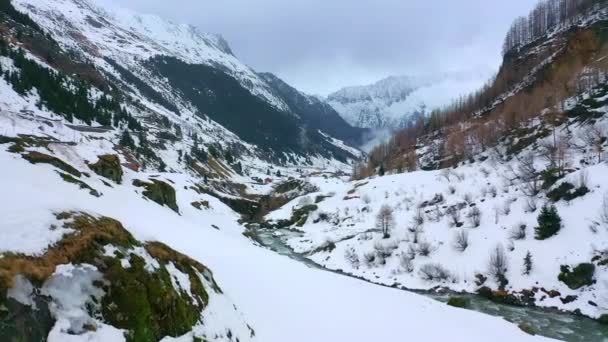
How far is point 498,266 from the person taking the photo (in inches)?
1384

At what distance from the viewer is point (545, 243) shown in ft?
115

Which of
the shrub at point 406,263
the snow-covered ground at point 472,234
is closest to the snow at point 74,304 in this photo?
the snow-covered ground at point 472,234

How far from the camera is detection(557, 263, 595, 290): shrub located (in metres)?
29.8

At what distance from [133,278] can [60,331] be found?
74.5 inches

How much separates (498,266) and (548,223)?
5.93 metres

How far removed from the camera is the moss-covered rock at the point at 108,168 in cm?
3847

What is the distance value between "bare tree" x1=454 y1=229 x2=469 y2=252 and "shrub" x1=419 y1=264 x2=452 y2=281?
11.5 feet

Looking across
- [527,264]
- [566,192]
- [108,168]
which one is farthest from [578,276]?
[108,168]

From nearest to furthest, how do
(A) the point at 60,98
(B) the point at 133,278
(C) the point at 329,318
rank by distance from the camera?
(B) the point at 133,278 < (C) the point at 329,318 < (A) the point at 60,98

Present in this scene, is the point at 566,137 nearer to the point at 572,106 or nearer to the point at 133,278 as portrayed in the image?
the point at 572,106

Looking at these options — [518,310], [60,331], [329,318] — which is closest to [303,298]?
[329,318]

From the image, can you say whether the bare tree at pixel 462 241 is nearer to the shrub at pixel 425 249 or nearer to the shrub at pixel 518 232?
the shrub at pixel 425 249

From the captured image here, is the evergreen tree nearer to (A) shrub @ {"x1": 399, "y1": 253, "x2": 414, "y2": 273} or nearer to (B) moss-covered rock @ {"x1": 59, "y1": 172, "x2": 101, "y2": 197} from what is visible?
(A) shrub @ {"x1": 399, "y1": 253, "x2": 414, "y2": 273}

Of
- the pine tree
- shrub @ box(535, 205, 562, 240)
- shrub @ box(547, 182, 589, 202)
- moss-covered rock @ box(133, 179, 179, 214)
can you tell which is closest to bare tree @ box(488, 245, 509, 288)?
the pine tree
